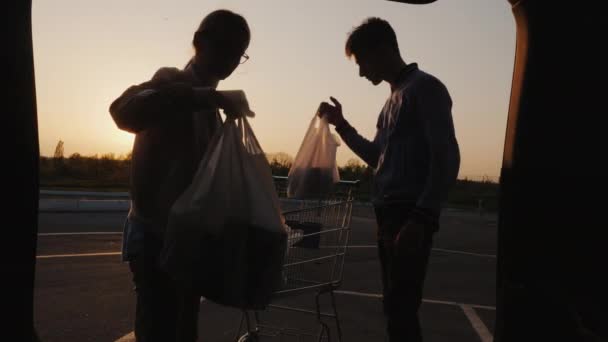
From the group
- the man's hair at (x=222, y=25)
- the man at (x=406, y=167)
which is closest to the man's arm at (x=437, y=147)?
the man at (x=406, y=167)

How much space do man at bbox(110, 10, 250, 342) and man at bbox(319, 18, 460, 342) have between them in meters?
1.02

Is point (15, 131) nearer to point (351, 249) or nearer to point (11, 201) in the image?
point (11, 201)

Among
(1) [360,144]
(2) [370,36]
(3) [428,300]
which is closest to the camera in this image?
(2) [370,36]

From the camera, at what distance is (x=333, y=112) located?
404cm

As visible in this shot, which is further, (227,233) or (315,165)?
(315,165)

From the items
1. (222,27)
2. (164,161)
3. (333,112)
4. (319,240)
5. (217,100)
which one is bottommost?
(319,240)

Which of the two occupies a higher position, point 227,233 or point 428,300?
point 227,233

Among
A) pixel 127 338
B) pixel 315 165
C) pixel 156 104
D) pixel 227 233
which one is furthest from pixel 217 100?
pixel 127 338

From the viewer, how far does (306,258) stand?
381cm

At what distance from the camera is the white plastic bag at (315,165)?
381 centimetres

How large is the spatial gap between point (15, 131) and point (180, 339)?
1.11 metres

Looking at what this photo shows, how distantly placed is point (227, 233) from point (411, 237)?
111 centimetres

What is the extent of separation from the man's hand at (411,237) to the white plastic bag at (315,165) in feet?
2.49

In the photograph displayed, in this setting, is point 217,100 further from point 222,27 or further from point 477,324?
point 477,324
